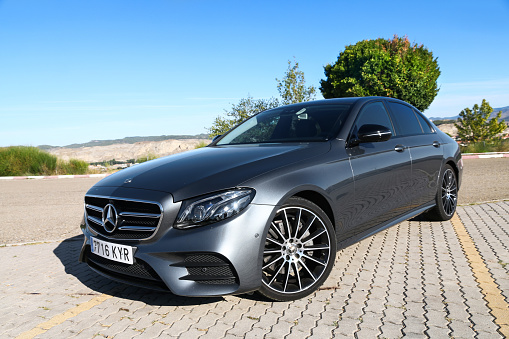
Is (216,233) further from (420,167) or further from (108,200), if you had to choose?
(420,167)

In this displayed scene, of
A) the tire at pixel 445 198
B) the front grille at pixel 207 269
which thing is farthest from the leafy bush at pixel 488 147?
the front grille at pixel 207 269

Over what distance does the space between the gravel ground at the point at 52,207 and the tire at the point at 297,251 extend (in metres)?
4.02

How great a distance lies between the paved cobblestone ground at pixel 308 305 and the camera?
2.84 meters

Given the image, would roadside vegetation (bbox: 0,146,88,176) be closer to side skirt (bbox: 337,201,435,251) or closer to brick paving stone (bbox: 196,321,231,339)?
side skirt (bbox: 337,201,435,251)

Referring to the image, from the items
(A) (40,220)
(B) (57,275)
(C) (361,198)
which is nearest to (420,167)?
(C) (361,198)

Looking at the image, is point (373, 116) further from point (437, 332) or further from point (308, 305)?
point (437, 332)

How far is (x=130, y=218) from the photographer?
3.17 metres

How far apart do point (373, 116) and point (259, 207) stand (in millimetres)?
2159

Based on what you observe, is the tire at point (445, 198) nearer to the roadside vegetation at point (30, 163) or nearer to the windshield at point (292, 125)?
the windshield at point (292, 125)

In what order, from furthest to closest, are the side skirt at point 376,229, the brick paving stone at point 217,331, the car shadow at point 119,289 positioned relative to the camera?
1. the side skirt at point 376,229
2. the car shadow at point 119,289
3. the brick paving stone at point 217,331

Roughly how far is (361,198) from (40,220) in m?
6.10

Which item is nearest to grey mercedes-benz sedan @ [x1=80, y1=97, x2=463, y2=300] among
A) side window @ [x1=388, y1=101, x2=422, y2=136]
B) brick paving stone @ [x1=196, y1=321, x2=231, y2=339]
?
brick paving stone @ [x1=196, y1=321, x2=231, y2=339]

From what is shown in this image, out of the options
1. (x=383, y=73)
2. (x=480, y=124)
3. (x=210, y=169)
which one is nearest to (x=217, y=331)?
(x=210, y=169)

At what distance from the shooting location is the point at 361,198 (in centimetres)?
394
